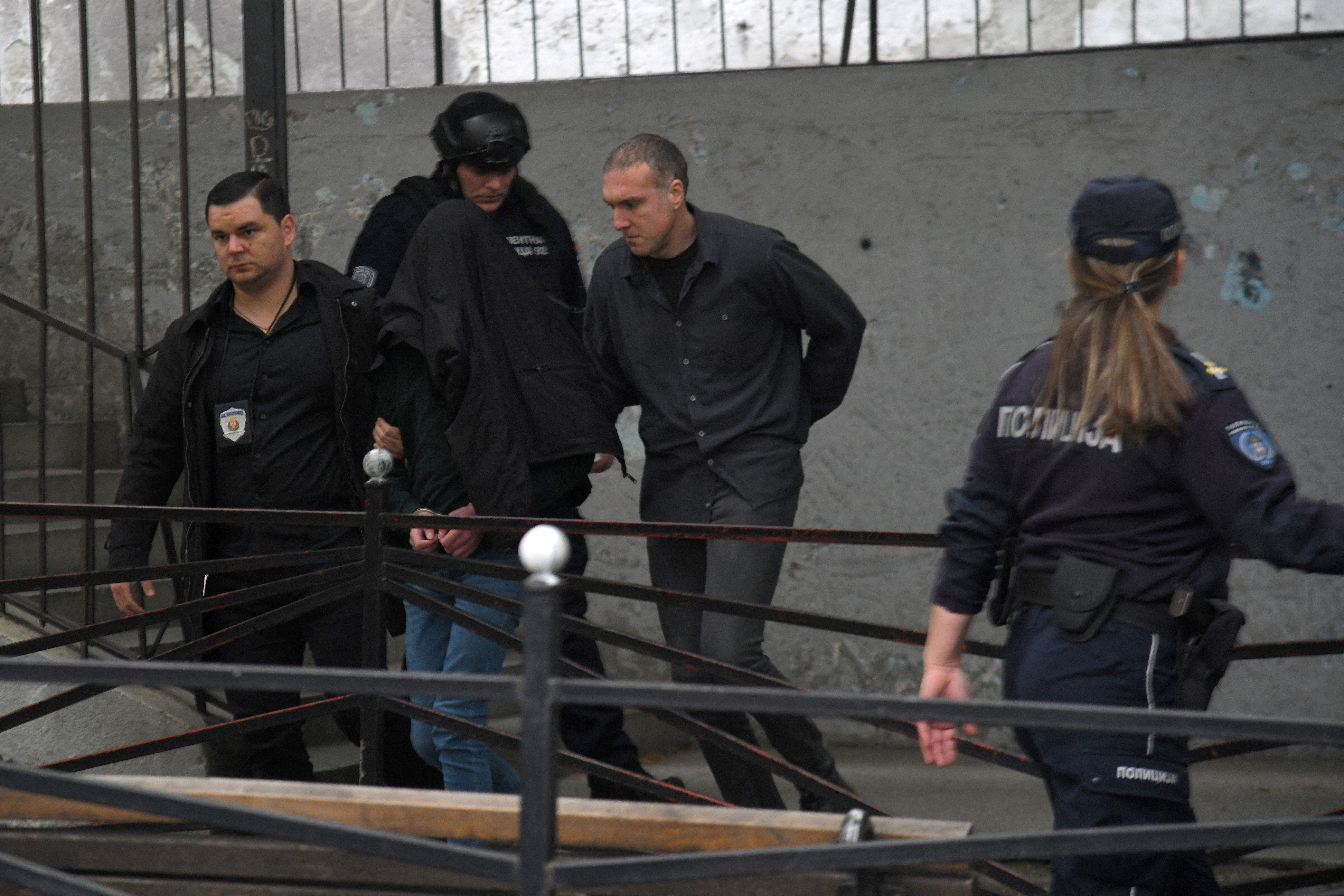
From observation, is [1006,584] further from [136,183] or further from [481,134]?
[136,183]

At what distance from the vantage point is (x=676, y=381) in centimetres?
364

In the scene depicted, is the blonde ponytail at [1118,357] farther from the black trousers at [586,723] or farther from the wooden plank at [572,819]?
the black trousers at [586,723]

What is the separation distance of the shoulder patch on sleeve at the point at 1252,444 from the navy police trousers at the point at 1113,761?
0.31 m

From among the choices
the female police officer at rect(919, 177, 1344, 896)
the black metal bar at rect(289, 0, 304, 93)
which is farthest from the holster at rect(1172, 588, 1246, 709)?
the black metal bar at rect(289, 0, 304, 93)

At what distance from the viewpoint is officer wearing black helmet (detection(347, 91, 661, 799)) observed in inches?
133

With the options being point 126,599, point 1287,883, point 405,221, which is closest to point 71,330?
point 126,599

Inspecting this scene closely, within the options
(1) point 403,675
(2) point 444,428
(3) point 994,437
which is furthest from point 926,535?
(1) point 403,675

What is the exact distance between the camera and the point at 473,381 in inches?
131

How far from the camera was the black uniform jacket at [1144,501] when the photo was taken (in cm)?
210

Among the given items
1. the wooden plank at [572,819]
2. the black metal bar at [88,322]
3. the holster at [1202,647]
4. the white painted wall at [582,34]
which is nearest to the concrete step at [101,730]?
the black metal bar at [88,322]

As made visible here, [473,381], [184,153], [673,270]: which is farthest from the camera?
[184,153]

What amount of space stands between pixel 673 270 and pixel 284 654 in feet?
4.68

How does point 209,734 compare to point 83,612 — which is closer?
point 209,734

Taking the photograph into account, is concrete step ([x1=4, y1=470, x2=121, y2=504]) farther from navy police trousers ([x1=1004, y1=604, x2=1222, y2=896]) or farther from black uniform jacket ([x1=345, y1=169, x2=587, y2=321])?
navy police trousers ([x1=1004, y1=604, x2=1222, y2=896])
